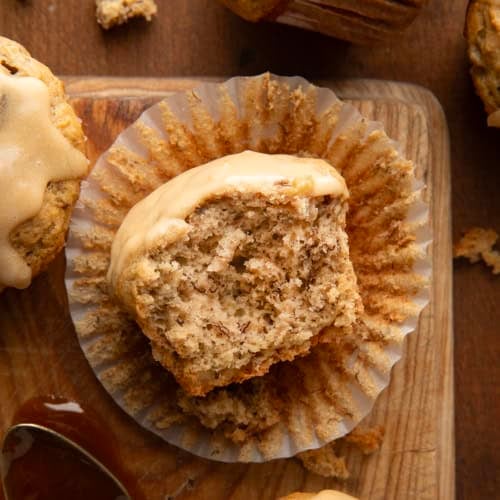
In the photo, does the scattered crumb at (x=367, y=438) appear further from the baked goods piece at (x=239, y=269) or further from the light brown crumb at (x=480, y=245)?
the light brown crumb at (x=480, y=245)

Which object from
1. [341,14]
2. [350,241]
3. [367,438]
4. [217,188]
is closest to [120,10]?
[341,14]

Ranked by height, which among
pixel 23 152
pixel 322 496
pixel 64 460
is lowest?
pixel 322 496

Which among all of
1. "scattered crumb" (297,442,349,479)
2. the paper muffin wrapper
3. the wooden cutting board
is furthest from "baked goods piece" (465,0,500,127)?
"scattered crumb" (297,442,349,479)

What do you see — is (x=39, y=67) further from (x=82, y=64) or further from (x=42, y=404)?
(x=42, y=404)

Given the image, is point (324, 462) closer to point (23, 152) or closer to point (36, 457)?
point (36, 457)

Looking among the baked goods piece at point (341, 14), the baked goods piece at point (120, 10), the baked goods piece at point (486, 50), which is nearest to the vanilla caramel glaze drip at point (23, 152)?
the baked goods piece at point (120, 10)

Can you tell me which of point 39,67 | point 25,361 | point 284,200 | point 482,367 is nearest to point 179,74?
point 39,67
